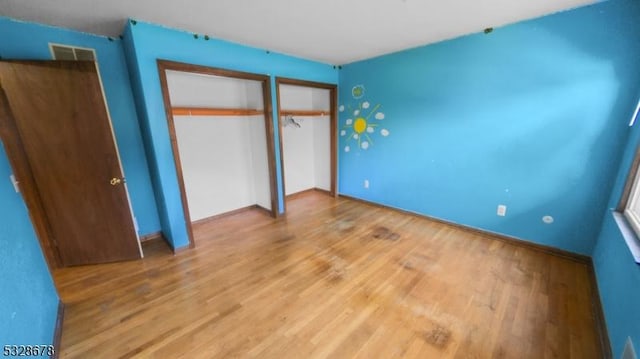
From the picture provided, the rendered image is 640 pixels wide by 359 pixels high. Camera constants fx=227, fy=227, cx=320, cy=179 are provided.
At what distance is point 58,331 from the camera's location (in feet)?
5.16

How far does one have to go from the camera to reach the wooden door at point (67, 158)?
196 cm

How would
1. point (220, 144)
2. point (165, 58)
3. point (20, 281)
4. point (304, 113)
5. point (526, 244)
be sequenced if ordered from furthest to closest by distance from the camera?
1. point (304, 113)
2. point (220, 144)
3. point (526, 244)
4. point (165, 58)
5. point (20, 281)

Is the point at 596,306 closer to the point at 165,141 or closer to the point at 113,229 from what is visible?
the point at 165,141

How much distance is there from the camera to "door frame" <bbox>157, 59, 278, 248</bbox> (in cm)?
227

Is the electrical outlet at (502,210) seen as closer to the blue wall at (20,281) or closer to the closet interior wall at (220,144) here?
the closet interior wall at (220,144)

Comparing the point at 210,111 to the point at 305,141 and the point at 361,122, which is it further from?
the point at 361,122

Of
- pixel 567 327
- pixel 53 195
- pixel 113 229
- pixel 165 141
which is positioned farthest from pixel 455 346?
pixel 53 195

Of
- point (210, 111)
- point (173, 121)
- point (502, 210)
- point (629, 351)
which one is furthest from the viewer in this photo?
point (210, 111)

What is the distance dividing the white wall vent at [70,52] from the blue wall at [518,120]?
335 cm

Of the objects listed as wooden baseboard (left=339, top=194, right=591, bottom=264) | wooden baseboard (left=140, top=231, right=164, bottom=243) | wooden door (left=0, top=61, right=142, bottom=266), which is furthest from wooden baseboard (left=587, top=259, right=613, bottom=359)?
wooden baseboard (left=140, top=231, right=164, bottom=243)

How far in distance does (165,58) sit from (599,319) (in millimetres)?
4156

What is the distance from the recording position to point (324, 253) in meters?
2.54

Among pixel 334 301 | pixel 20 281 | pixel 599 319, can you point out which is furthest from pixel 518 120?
pixel 20 281

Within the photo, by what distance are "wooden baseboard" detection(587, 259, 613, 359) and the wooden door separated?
390 centimetres
